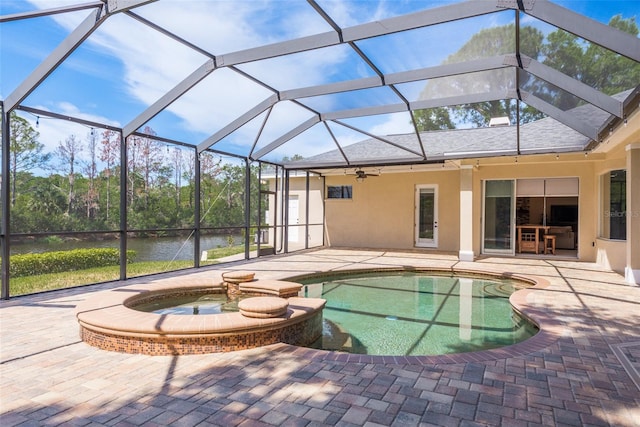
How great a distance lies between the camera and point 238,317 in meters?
4.18

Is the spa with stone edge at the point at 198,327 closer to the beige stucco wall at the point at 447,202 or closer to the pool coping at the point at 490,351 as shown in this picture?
the pool coping at the point at 490,351

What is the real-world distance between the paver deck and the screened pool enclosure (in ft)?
10.1

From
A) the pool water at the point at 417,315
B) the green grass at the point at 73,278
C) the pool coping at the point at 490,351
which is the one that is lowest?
the green grass at the point at 73,278

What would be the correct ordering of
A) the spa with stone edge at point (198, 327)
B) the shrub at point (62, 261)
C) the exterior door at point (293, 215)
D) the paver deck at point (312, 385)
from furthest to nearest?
the exterior door at point (293, 215) → the shrub at point (62, 261) → the spa with stone edge at point (198, 327) → the paver deck at point (312, 385)

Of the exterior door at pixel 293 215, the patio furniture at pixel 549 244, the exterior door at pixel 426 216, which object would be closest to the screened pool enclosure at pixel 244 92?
the exterior door at pixel 426 216

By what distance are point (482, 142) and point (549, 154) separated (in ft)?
5.45

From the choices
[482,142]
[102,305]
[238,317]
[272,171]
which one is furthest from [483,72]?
[272,171]

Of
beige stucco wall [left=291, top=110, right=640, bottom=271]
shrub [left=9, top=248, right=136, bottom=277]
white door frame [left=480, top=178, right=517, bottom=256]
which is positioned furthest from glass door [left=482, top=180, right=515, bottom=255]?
shrub [left=9, top=248, right=136, bottom=277]

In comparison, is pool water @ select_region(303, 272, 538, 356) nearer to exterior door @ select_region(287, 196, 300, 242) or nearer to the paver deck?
the paver deck

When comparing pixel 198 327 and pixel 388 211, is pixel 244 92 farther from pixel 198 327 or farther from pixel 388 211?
pixel 388 211

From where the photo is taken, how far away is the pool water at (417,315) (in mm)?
4879

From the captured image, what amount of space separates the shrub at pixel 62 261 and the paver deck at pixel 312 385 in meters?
6.40

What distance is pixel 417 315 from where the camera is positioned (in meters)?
6.15

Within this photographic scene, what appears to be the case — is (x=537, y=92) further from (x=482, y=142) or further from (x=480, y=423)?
(x=480, y=423)
